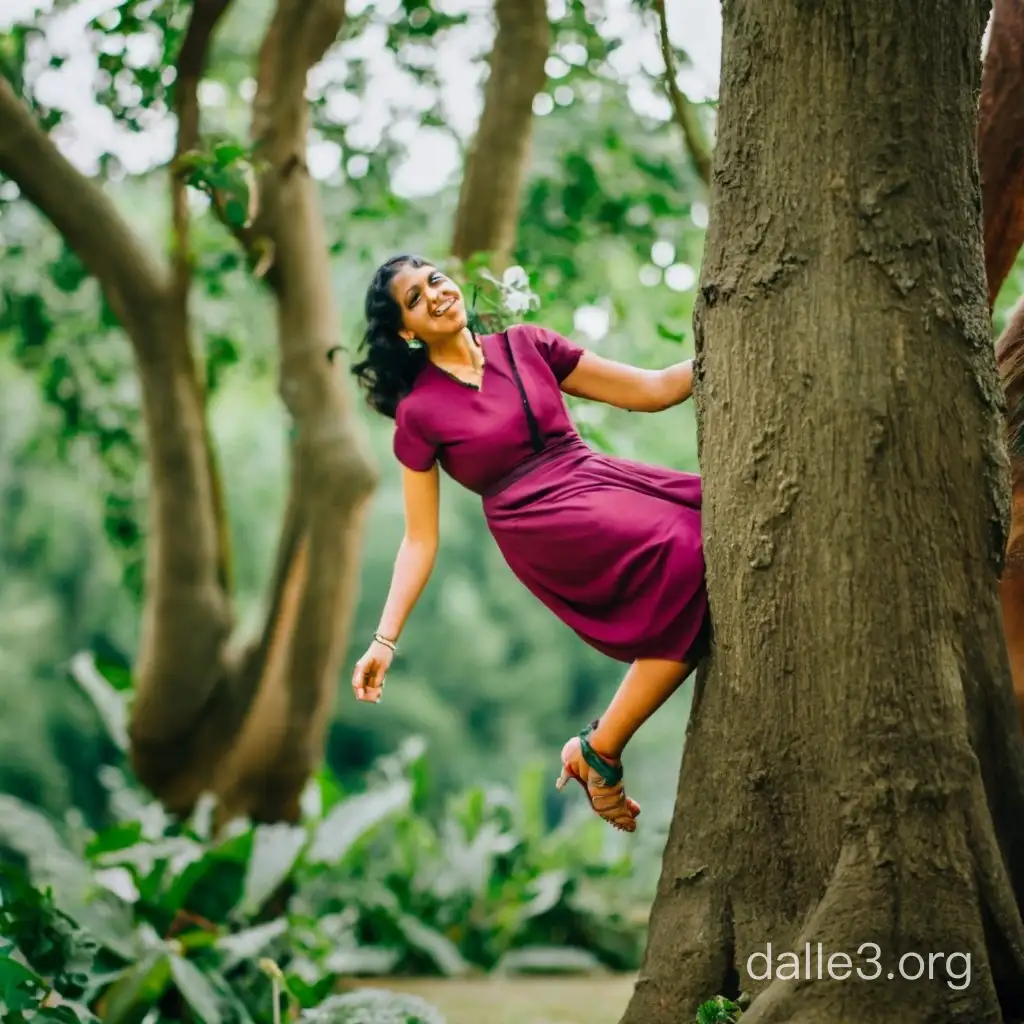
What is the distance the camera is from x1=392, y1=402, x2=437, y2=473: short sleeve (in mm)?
2465

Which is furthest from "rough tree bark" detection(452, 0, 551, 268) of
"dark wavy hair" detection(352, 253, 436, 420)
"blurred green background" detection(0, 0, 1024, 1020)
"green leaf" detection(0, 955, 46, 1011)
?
"green leaf" detection(0, 955, 46, 1011)

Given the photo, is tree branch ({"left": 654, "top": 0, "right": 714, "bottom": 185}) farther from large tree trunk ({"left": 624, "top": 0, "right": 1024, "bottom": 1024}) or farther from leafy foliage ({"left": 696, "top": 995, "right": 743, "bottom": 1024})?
leafy foliage ({"left": 696, "top": 995, "right": 743, "bottom": 1024})

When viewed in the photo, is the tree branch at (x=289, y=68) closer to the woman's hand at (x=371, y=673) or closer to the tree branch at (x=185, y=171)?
the tree branch at (x=185, y=171)

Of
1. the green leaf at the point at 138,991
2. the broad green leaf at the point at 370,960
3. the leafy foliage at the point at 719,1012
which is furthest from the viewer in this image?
the broad green leaf at the point at 370,960

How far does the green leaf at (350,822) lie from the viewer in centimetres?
507

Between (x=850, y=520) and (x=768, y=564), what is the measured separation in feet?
0.53

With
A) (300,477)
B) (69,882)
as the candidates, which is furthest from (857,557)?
(69,882)

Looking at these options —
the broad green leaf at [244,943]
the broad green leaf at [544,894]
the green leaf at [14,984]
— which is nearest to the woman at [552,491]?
the green leaf at [14,984]

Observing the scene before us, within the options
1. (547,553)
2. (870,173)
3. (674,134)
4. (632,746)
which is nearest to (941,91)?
(870,173)

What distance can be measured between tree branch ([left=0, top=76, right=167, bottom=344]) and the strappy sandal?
9.90 feet

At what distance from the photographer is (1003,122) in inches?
114

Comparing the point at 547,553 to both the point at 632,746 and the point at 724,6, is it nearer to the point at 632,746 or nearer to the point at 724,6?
the point at 724,6

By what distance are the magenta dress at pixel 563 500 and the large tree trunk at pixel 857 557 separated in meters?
0.09

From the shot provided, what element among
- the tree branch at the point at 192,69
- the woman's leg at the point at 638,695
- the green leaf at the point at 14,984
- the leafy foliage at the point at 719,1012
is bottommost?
the green leaf at the point at 14,984
